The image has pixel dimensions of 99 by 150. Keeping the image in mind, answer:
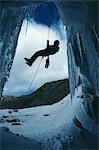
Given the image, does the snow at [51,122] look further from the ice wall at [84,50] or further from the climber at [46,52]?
the climber at [46,52]

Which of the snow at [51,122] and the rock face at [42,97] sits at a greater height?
the rock face at [42,97]

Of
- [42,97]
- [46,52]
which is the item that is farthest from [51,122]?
[46,52]

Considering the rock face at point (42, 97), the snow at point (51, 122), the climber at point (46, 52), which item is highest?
the climber at point (46, 52)

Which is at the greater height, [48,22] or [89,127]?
[48,22]

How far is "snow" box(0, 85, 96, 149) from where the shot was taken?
4719 mm

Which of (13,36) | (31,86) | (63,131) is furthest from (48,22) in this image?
(63,131)

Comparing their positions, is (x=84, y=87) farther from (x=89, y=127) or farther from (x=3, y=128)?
(x=3, y=128)

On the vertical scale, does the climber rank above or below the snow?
above

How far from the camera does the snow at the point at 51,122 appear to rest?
4719mm

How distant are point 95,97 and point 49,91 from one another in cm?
55

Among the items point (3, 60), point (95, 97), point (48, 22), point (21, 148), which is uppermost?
point (48, 22)

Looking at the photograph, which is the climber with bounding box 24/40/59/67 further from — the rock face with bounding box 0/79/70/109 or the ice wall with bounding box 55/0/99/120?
the rock face with bounding box 0/79/70/109

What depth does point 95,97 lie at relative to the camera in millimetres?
4801

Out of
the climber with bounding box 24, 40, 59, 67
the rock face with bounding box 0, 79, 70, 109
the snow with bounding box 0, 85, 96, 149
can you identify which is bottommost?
the snow with bounding box 0, 85, 96, 149
